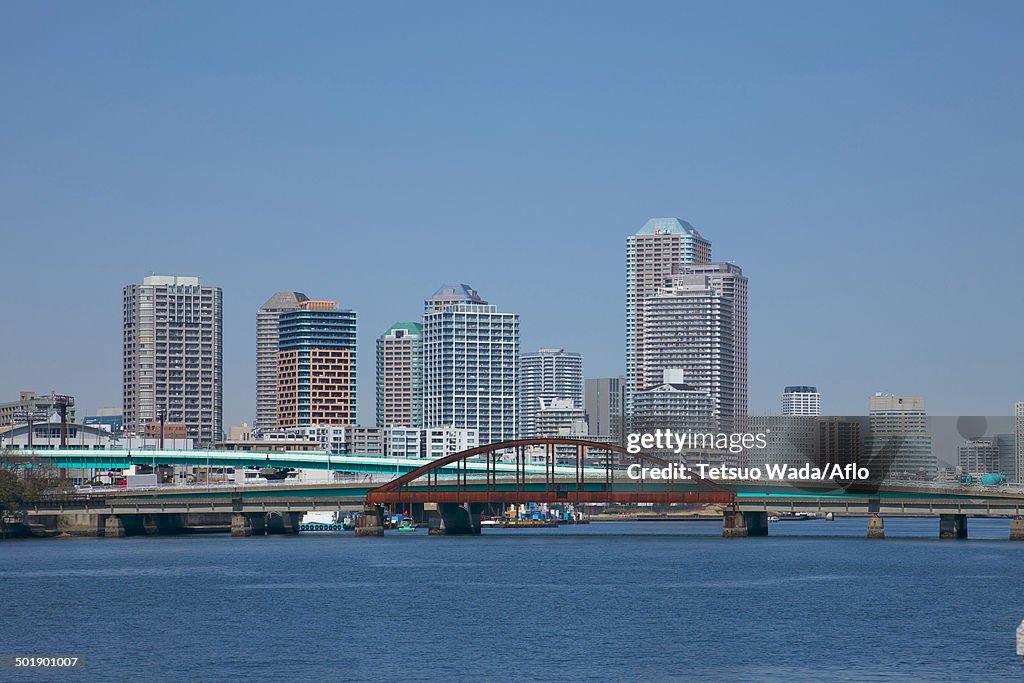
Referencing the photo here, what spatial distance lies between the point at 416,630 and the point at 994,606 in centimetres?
4009

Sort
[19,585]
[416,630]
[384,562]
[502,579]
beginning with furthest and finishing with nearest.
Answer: [384,562]
[502,579]
[19,585]
[416,630]

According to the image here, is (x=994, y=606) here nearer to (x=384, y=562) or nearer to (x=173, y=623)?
(x=173, y=623)

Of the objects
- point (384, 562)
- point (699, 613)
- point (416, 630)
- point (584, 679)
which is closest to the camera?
point (584, 679)

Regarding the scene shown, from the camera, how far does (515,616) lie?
103562 millimetres

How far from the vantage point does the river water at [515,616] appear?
79938 mm

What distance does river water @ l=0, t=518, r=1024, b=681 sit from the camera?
262ft

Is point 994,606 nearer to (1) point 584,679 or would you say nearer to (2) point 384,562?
(1) point 584,679

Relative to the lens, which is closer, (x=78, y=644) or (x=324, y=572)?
(x=78, y=644)

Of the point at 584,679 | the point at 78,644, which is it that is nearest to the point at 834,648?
the point at 584,679

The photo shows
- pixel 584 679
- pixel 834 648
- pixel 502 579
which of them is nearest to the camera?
pixel 584 679

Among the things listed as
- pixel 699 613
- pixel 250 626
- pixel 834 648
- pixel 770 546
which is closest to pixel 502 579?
pixel 699 613

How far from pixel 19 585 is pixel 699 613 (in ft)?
175

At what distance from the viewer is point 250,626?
97.4 m

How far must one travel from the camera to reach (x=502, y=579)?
134 m
